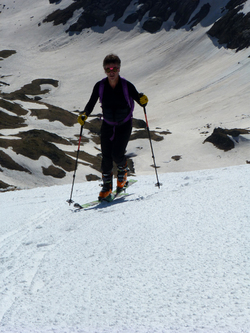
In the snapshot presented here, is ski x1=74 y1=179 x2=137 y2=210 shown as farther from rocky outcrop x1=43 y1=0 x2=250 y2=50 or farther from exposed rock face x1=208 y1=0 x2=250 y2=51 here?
rocky outcrop x1=43 y1=0 x2=250 y2=50

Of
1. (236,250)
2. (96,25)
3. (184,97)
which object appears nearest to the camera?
(236,250)

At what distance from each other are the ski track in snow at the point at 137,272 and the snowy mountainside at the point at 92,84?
90.8 feet

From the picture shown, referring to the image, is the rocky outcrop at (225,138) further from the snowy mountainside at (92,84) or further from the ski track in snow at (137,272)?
the ski track in snow at (137,272)

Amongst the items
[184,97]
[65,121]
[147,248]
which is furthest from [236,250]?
[184,97]

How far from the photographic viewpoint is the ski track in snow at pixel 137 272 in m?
2.10

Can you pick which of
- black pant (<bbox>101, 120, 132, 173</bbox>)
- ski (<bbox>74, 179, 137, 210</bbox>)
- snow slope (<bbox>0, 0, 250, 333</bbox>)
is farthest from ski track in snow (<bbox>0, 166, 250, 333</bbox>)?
black pant (<bbox>101, 120, 132, 173</bbox>)

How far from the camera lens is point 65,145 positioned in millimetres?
48000

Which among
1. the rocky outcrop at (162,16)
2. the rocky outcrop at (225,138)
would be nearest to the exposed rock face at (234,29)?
the rocky outcrop at (162,16)

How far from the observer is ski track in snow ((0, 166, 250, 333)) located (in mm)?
2100

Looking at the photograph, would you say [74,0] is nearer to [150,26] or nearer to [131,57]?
[150,26]

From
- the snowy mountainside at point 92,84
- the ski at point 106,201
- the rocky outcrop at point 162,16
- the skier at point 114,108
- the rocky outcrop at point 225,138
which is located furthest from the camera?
the rocky outcrop at point 162,16

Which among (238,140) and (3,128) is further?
(238,140)

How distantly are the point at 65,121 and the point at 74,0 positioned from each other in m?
123

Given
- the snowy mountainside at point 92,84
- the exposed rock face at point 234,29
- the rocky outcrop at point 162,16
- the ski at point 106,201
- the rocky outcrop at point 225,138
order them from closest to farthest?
the ski at point 106,201 < the snowy mountainside at point 92,84 < the rocky outcrop at point 225,138 < the exposed rock face at point 234,29 < the rocky outcrop at point 162,16
